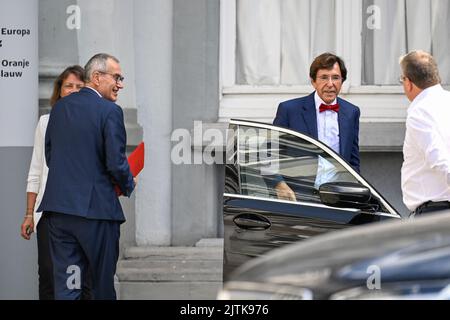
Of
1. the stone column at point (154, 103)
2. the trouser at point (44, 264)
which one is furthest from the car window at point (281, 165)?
the stone column at point (154, 103)

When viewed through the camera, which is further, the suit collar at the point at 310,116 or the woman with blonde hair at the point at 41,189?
the woman with blonde hair at the point at 41,189

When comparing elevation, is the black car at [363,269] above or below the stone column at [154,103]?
below

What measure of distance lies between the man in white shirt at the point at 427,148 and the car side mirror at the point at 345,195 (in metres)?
0.45

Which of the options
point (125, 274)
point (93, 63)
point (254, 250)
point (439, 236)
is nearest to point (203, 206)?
point (125, 274)

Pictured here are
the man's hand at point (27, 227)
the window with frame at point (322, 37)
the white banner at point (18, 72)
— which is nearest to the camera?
the man's hand at point (27, 227)

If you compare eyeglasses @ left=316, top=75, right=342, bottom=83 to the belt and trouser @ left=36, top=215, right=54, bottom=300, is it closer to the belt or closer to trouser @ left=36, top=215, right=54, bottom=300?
the belt

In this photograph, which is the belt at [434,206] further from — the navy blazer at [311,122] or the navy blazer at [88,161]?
the navy blazer at [88,161]

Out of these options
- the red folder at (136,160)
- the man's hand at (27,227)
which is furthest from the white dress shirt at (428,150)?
the man's hand at (27,227)

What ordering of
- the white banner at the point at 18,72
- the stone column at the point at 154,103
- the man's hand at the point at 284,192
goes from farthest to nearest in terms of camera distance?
the stone column at the point at 154,103 → the white banner at the point at 18,72 → the man's hand at the point at 284,192

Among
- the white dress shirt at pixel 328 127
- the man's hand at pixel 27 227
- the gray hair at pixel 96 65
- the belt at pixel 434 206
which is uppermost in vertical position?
the gray hair at pixel 96 65

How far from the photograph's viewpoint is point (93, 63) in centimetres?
725

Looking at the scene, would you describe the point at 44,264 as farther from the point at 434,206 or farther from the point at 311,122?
the point at 434,206

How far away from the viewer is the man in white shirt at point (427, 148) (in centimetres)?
658

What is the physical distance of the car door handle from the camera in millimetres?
6453
